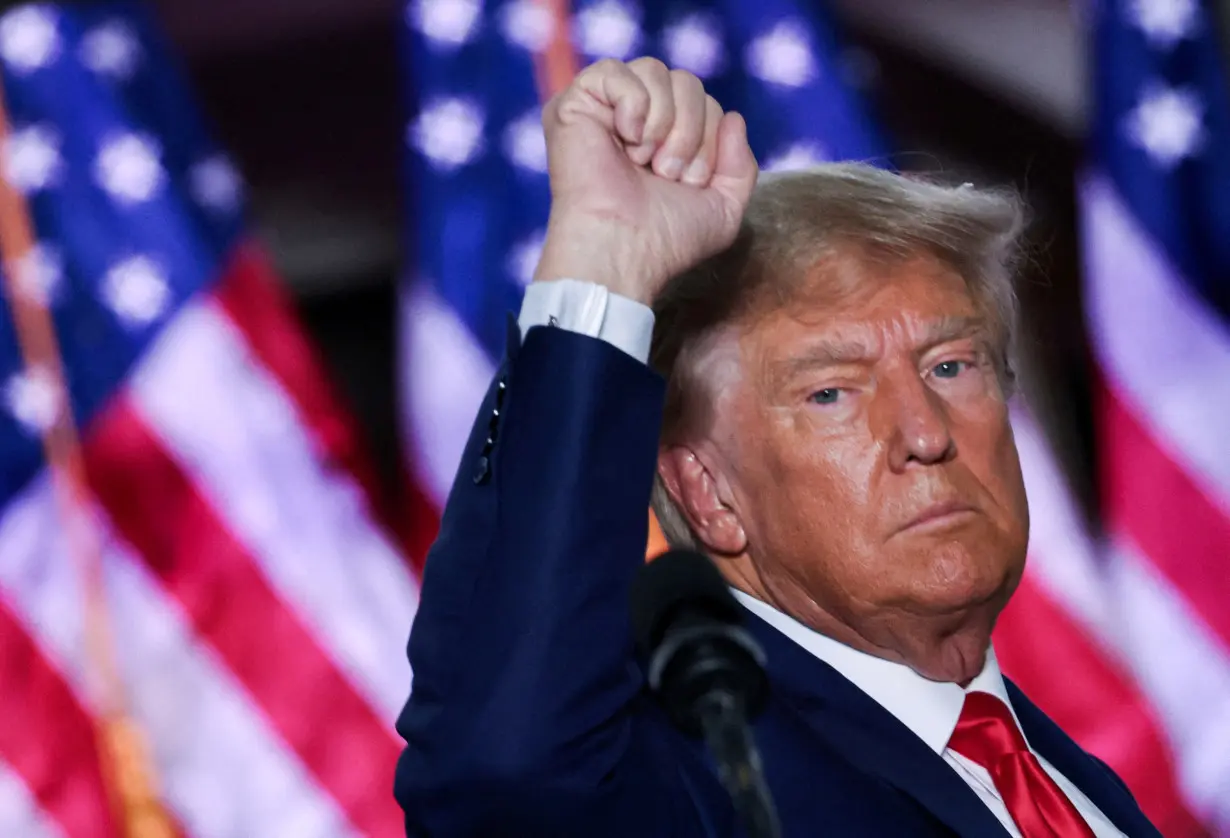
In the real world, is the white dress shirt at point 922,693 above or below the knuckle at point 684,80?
below

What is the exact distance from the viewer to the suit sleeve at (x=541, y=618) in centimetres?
98

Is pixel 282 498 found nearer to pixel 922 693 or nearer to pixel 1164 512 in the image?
pixel 922 693

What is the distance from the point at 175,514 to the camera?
9.01ft

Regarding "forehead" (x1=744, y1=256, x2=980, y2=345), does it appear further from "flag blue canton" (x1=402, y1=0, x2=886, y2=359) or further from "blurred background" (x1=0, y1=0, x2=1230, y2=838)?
"flag blue canton" (x1=402, y1=0, x2=886, y2=359)

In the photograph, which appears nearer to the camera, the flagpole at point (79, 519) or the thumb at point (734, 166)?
the thumb at point (734, 166)

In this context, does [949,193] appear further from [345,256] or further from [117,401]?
[117,401]

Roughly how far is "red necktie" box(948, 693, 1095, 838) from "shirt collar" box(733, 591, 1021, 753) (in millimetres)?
20

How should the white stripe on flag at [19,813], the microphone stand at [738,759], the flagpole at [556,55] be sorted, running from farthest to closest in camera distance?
the flagpole at [556,55]
the white stripe on flag at [19,813]
the microphone stand at [738,759]

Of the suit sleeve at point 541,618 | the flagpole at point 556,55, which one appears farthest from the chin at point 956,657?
the flagpole at point 556,55

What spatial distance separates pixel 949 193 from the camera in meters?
1.58

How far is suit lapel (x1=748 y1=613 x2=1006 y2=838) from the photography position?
1.21 m

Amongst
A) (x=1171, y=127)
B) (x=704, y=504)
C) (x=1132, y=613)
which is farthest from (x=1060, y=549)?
(x=704, y=504)

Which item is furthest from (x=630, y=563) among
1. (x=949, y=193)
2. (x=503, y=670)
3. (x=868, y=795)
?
(x=949, y=193)

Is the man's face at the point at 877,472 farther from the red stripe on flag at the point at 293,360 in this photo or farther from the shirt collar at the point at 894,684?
the red stripe on flag at the point at 293,360
